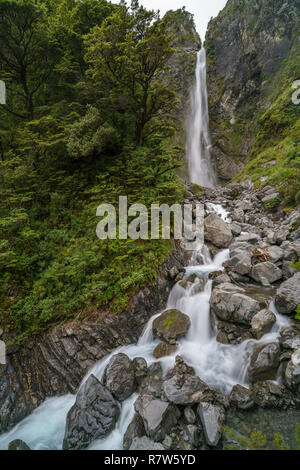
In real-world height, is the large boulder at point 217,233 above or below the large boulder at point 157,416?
above

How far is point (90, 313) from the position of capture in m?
5.82

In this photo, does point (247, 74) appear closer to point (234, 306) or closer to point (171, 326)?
point (234, 306)

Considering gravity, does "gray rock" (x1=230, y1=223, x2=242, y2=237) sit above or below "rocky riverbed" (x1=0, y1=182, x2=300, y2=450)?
above

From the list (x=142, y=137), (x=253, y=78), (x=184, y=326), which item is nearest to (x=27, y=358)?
(x=184, y=326)

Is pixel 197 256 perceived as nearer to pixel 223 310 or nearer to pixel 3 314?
pixel 223 310

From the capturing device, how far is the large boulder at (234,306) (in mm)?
5543

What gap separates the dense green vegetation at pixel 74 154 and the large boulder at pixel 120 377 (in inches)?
50.3

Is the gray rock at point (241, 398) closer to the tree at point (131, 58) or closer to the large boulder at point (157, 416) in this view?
→ the large boulder at point (157, 416)

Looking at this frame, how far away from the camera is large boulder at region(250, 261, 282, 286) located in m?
6.99

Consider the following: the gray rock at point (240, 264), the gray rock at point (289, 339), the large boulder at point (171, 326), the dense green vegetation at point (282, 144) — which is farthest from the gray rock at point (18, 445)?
the dense green vegetation at point (282, 144)

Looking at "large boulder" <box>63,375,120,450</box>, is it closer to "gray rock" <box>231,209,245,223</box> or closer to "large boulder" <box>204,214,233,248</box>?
"large boulder" <box>204,214,233,248</box>

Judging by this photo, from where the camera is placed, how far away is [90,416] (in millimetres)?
4492

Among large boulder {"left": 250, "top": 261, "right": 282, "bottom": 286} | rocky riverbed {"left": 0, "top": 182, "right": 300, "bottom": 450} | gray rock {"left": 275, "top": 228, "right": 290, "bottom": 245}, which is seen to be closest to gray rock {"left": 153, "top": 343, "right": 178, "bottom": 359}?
rocky riverbed {"left": 0, "top": 182, "right": 300, "bottom": 450}

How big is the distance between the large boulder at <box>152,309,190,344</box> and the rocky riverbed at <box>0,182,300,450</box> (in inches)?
1.1
